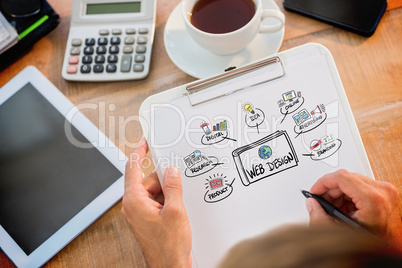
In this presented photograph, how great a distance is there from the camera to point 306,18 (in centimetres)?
62

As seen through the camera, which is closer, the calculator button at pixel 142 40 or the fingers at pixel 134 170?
the fingers at pixel 134 170

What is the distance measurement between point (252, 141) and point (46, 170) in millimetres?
342

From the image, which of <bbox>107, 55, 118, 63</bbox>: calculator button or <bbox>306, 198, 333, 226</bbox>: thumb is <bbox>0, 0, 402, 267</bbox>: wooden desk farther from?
<bbox>306, 198, 333, 226</bbox>: thumb

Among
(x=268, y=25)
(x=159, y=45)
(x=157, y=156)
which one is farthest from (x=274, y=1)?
(x=157, y=156)

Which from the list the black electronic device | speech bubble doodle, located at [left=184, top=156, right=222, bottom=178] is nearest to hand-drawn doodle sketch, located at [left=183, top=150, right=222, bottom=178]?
speech bubble doodle, located at [left=184, top=156, right=222, bottom=178]

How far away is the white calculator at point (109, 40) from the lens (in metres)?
0.62

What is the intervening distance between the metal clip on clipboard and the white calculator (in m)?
0.15

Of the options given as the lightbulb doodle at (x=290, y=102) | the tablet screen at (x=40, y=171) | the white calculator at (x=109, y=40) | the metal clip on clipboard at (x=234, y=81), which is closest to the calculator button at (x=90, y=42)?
the white calculator at (x=109, y=40)

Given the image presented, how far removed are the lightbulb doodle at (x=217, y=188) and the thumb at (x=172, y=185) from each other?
4 centimetres

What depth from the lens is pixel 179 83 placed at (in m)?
0.62

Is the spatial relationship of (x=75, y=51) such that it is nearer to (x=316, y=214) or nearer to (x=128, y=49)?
(x=128, y=49)

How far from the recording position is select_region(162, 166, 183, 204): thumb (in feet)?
1.52

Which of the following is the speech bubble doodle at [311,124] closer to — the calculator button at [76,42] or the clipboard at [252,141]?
the clipboard at [252,141]

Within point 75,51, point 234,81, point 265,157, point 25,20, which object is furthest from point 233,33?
point 25,20
